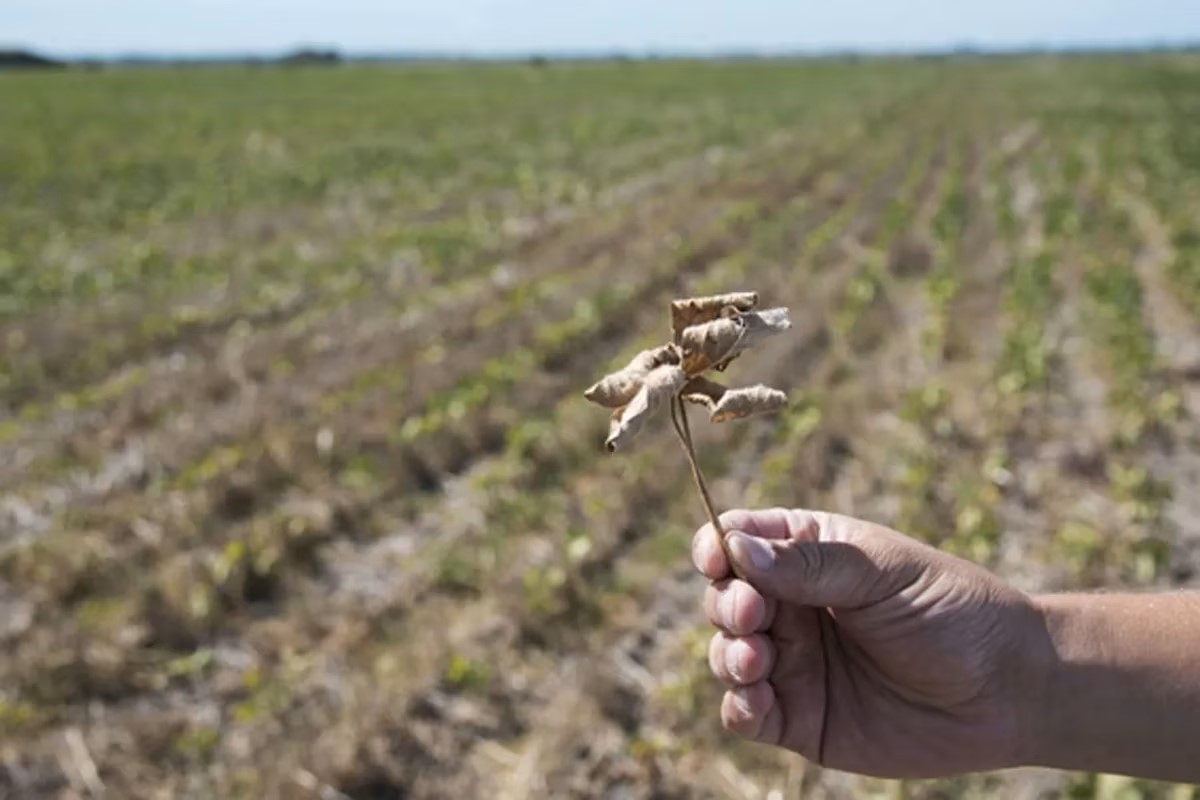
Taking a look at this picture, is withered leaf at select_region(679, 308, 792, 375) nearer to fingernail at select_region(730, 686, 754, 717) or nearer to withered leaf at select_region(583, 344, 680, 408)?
withered leaf at select_region(583, 344, 680, 408)

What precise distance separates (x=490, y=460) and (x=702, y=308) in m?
5.02

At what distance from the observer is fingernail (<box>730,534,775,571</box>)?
184 centimetres

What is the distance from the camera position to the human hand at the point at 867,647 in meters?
1.90

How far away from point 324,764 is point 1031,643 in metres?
2.53

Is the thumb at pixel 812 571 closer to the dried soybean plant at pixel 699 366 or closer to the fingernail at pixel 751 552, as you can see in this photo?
the fingernail at pixel 751 552

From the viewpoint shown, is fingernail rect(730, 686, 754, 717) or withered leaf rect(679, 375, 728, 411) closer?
withered leaf rect(679, 375, 728, 411)

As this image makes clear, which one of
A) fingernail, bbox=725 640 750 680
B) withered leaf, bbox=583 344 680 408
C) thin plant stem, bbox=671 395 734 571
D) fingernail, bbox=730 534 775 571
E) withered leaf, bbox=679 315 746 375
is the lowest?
fingernail, bbox=725 640 750 680

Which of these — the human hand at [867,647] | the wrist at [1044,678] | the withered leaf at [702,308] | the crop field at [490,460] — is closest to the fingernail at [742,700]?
the human hand at [867,647]

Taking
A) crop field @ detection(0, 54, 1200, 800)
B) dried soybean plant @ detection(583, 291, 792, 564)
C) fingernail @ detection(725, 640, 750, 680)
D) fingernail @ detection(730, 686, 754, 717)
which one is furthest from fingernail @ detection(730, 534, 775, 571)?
crop field @ detection(0, 54, 1200, 800)

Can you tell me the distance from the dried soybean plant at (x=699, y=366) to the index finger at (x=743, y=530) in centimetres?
43

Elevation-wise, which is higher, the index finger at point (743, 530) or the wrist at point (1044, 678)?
the index finger at point (743, 530)

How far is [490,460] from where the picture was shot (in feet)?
21.0

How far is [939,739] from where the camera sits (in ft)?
7.08

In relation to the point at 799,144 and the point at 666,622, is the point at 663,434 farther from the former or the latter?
the point at 799,144
